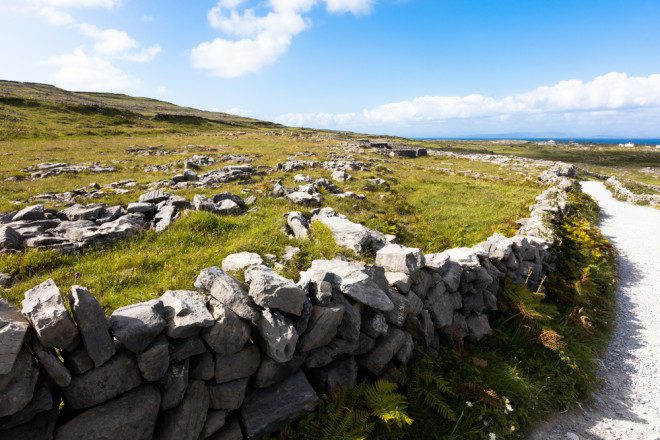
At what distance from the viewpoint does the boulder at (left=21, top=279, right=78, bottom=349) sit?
4699mm

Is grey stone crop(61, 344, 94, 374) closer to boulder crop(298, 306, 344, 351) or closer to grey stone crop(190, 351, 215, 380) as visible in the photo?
grey stone crop(190, 351, 215, 380)

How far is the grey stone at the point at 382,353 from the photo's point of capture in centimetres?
808

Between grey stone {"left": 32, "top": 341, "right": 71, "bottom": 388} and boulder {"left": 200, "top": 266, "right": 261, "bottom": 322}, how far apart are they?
94.2 inches

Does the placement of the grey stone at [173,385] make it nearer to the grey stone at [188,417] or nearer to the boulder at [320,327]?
the grey stone at [188,417]

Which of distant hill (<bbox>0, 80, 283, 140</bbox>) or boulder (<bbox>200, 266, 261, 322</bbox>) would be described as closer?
boulder (<bbox>200, 266, 261, 322</bbox>)

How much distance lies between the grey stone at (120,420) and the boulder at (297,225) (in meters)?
7.99

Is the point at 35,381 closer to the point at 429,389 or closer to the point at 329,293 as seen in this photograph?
the point at 329,293

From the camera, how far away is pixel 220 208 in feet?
Result: 52.8

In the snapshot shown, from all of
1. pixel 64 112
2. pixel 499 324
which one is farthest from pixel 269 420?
pixel 64 112

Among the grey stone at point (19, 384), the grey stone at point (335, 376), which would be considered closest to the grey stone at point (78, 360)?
the grey stone at point (19, 384)

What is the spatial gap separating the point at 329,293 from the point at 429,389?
3.58 meters

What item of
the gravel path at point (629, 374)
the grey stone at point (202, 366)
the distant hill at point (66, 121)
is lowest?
the gravel path at point (629, 374)

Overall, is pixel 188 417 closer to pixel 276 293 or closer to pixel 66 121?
pixel 276 293

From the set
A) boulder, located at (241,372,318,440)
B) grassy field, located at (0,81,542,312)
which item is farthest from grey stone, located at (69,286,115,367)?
grassy field, located at (0,81,542,312)
